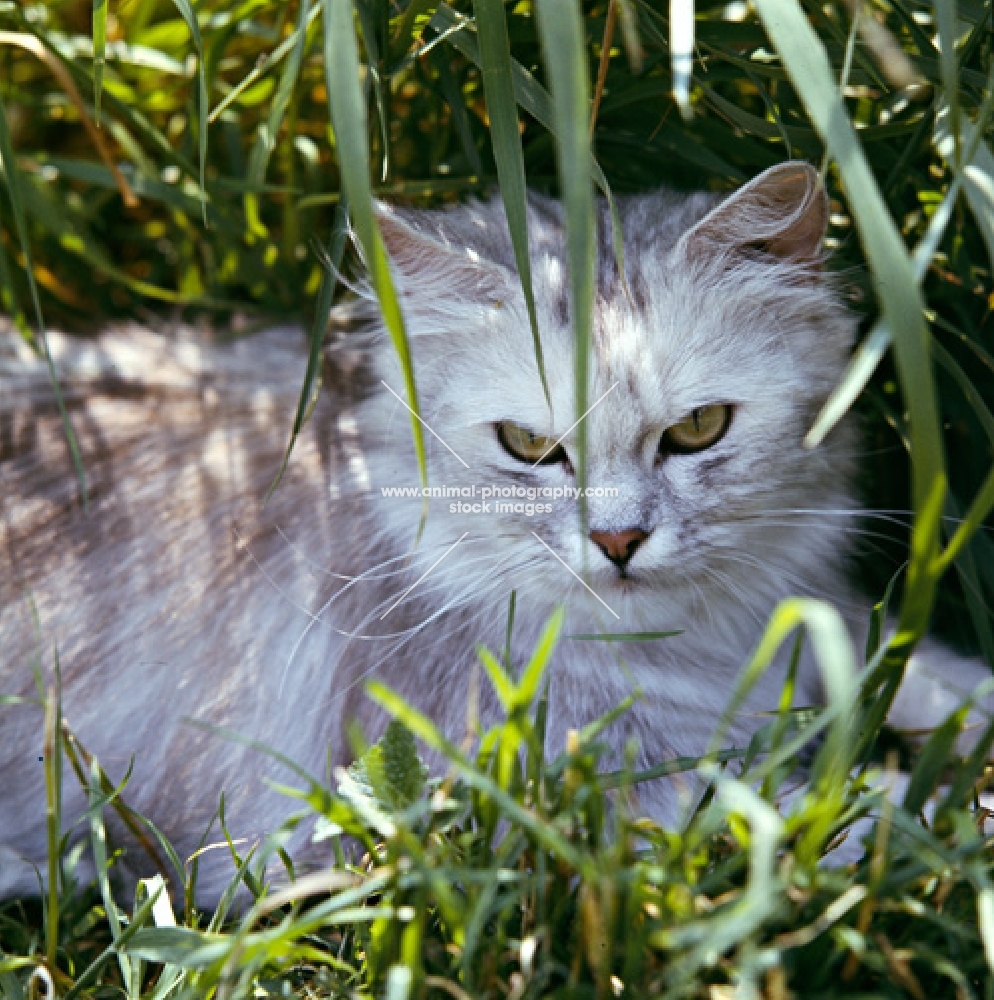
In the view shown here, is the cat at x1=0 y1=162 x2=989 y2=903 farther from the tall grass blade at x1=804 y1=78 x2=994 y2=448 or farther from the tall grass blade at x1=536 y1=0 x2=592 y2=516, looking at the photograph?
the tall grass blade at x1=536 y1=0 x2=592 y2=516

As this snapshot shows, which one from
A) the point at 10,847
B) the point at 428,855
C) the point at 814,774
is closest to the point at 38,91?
the point at 10,847

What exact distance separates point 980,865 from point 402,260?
3.44 ft

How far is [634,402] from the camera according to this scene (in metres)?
1.48

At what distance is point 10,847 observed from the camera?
178 cm

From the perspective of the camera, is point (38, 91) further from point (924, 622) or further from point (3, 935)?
point (924, 622)

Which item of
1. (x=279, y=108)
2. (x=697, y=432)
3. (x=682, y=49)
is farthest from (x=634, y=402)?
(x=279, y=108)

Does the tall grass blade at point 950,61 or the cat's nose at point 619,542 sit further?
the cat's nose at point 619,542

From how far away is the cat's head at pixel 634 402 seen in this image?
1.49m

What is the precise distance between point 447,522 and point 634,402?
1.19 ft

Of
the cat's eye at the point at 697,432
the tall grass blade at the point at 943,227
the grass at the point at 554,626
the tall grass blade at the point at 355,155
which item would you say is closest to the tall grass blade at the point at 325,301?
the grass at the point at 554,626

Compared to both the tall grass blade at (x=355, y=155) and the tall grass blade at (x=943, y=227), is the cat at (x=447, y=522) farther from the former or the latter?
the tall grass blade at (x=355, y=155)

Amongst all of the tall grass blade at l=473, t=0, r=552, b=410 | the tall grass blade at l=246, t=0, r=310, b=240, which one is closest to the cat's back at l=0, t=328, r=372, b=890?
the tall grass blade at l=246, t=0, r=310, b=240

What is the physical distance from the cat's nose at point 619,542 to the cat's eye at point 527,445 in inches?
5.1

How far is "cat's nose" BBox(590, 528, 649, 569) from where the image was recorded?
1.46m
